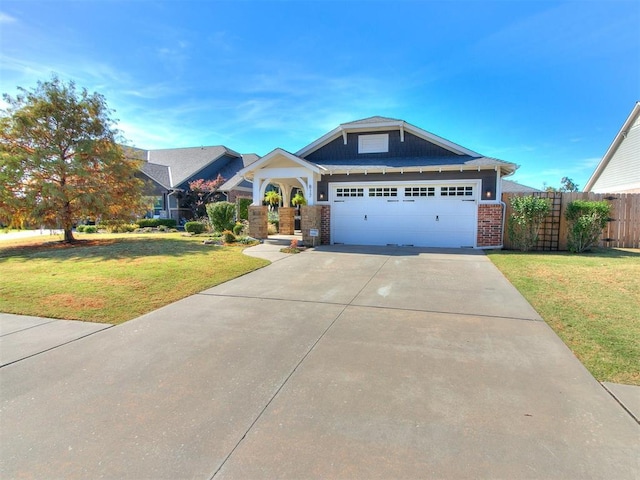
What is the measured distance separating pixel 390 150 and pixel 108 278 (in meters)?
12.0

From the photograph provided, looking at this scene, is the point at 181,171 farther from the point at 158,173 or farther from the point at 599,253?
the point at 599,253

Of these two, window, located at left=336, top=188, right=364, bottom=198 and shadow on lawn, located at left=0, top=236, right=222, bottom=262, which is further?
window, located at left=336, top=188, right=364, bottom=198

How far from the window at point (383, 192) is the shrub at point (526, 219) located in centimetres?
436

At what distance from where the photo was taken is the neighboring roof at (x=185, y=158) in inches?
1046

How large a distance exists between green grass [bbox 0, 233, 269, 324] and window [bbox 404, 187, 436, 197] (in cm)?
694

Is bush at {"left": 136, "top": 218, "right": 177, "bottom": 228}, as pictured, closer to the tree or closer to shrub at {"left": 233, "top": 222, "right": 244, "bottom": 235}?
the tree

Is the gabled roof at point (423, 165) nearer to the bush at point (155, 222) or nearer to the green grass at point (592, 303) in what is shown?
the green grass at point (592, 303)

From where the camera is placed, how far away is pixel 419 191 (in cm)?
1305

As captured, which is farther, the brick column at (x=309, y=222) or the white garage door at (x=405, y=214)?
the brick column at (x=309, y=222)

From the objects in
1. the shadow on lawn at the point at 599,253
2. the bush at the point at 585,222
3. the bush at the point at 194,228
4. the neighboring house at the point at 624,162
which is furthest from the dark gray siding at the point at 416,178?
the neighboring house at the point at 624,162

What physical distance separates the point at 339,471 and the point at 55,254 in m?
12.2

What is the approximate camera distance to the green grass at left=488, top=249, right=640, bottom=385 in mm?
3424

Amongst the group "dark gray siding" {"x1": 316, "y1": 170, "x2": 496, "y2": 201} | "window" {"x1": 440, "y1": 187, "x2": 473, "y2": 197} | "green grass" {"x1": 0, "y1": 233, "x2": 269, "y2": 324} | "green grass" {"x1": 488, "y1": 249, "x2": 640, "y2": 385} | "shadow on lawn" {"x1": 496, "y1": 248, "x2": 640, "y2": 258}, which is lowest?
"shadow on lawn" {"x1": 496, "y1": 248, "x2": 640, "y2": 258}

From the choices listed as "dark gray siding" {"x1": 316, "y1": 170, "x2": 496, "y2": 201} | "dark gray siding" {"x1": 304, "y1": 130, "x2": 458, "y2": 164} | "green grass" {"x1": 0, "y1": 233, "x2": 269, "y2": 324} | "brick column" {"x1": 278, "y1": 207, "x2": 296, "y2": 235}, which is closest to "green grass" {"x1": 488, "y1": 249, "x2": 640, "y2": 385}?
"dark gray siding" {"x1": 316, "y1": 170, "x2": 496, "y2": 201}
